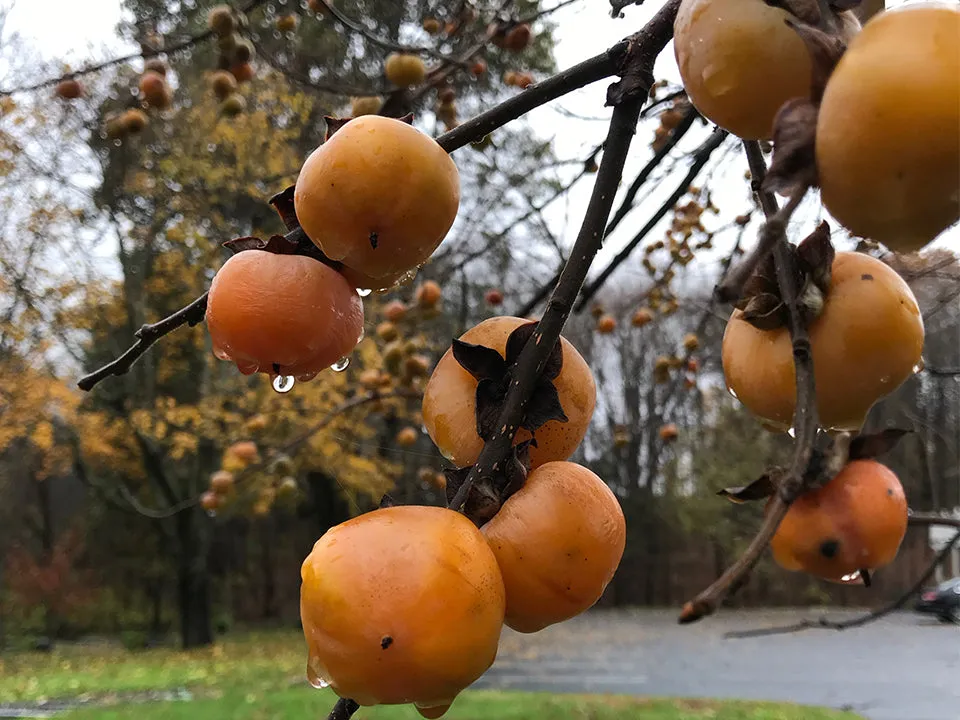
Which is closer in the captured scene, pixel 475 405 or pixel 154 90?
pixel 475 405

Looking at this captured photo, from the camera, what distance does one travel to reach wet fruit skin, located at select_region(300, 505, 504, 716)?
1.76 feet

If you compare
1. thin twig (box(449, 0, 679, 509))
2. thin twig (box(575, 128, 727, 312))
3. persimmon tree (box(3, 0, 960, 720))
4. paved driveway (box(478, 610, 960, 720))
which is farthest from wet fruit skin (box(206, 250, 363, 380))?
paved driveway (box(478, 610, 960, 720))

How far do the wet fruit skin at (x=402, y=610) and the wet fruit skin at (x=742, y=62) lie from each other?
1.34 feet

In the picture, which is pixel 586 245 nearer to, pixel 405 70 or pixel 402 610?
pixel 402 610

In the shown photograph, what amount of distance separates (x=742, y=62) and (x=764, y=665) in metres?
12.6

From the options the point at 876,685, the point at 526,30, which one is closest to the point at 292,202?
the point at 526,30

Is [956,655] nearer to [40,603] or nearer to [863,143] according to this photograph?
[863,143]

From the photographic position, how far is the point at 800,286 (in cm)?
78

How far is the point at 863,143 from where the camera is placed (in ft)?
1.49

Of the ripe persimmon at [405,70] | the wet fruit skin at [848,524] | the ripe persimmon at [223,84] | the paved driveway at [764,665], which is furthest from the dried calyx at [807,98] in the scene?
the paved driveway at [764,665]

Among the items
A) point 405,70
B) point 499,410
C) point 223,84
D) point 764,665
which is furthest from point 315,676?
point 764,665

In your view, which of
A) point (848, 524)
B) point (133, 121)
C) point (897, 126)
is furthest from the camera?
point (133, 121)

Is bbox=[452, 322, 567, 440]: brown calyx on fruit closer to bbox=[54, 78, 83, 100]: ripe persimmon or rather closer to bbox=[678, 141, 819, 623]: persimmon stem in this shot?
bbox=[678, 141, 819, 623]: persimmon stem

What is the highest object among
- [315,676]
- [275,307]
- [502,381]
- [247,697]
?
[275,307]
